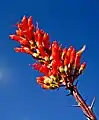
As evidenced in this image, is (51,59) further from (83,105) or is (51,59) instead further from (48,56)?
(83,105)

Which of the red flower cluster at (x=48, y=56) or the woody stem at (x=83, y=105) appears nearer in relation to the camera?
the woody stem at (x=83, y=105)

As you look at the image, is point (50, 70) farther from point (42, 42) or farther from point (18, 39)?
point (18, 39)

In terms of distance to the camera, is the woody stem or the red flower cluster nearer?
the woody stem

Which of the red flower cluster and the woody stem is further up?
the red flower cluster

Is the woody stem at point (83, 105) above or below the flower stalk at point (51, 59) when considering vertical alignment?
below

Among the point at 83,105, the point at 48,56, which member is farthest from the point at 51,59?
the point at 83,105
